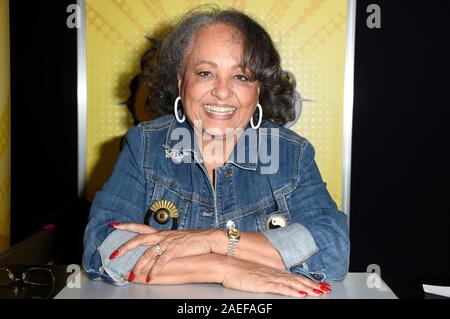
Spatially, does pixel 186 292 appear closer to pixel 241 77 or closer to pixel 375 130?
pixel 241 77

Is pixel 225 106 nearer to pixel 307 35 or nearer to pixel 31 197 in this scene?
pixel 307 35

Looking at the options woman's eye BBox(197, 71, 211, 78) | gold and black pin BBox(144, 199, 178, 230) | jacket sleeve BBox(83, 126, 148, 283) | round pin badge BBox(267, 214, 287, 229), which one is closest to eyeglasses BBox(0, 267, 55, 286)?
jacket sleeve BBox(83, 126, 148, 283)

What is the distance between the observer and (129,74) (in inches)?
122

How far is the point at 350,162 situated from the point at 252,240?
1.64m

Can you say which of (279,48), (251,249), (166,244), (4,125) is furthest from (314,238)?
(4,125)

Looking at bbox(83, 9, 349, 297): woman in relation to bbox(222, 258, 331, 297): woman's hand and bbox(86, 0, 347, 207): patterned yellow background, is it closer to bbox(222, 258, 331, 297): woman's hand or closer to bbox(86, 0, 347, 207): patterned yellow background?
bbox(222, 258, 331, 297): woman's hand

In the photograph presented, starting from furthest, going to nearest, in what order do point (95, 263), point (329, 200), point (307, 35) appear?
point (307, 35) < point (329, 200) < point (95, 263)

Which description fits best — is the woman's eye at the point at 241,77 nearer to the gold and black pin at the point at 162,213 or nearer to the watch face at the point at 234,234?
the gold and black pin at the point at 162,213

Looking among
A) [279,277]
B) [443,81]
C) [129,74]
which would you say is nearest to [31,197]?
[129,74]

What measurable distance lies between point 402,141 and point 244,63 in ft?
5.29

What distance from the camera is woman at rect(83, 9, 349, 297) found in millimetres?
1602

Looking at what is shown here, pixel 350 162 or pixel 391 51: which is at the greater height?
pixel 391 51

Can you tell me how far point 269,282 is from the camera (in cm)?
146

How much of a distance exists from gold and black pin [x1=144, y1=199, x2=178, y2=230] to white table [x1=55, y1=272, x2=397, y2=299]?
0.39 m
